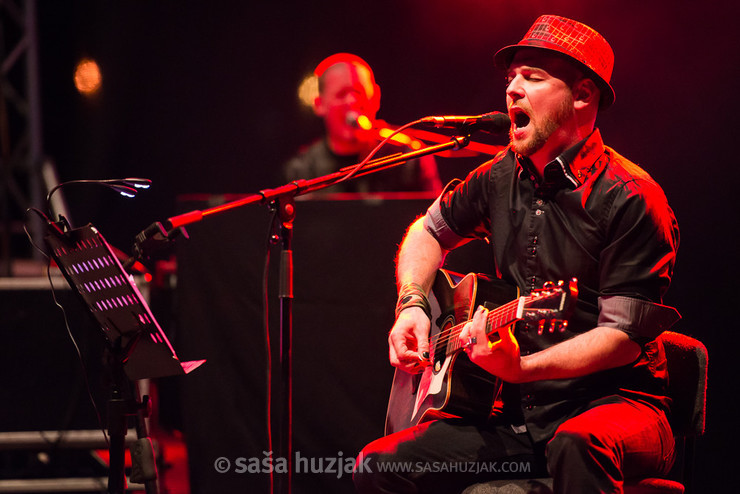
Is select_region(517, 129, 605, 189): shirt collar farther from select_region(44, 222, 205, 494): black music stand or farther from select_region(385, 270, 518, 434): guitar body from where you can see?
select_region(44, 222, 205, 494): black music stand

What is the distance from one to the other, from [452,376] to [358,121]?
2838 millimetres

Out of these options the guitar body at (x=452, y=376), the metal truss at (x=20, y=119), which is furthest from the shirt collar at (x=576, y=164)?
the metal truss at (x=20, y=119)

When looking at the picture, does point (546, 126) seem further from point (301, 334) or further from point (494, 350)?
point (301, 334)

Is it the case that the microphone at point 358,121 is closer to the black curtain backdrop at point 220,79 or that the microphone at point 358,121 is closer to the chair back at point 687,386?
the black curtain backdrop at point 220,79

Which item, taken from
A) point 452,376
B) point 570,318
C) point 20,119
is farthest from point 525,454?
point 20,119

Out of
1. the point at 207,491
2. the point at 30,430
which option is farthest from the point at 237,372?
Result: the point at 30,430

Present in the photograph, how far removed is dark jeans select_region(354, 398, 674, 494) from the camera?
7.25ft

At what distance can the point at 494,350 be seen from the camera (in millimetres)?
2281

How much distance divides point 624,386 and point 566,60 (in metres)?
1.09

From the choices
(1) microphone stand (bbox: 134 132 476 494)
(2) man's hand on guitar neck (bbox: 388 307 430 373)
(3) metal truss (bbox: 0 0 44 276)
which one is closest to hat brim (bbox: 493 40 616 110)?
(1) microphone stand (bbox: 134 132 476 494)

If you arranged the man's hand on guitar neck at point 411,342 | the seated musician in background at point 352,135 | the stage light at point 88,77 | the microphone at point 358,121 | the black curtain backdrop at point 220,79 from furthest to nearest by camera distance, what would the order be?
the stage light at point 88,77
the black curtain backdrop at point 220,79
the microphone at point 358,121
the seated musician in background at point 352,135
the man's hand on guitar neck at point 411,342

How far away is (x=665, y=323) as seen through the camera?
2.38 meters

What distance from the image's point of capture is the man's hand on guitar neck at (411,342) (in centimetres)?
276

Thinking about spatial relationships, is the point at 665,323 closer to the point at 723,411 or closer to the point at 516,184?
the point at 516,184
